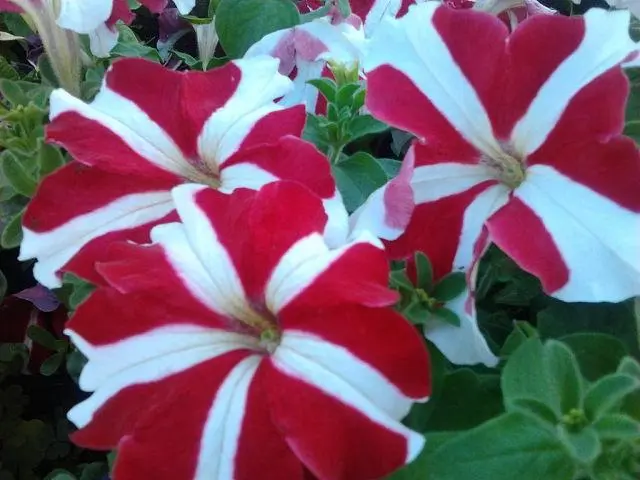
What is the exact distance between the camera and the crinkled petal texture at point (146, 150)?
51 cm

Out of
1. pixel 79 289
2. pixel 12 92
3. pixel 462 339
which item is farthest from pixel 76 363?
pixel 462 339

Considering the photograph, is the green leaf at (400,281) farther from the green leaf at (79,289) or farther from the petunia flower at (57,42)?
the petunia flower at (57,42)

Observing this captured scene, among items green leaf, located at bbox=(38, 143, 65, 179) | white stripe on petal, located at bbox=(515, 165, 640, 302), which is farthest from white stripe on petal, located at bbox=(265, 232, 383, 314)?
green leaf, located at bbox=(38, 143, 65, 179)

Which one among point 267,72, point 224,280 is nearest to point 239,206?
point 224,280

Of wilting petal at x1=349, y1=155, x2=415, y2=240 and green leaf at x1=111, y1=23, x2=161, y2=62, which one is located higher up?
wilting petal at x1=349, y1=155, x2=415, y2=240

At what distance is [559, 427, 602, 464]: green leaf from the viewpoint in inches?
14.5

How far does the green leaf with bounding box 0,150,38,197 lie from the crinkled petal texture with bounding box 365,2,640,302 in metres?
0.26

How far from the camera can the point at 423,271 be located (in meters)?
0.45

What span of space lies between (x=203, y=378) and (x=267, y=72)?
0.74 feet

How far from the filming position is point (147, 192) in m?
0.53

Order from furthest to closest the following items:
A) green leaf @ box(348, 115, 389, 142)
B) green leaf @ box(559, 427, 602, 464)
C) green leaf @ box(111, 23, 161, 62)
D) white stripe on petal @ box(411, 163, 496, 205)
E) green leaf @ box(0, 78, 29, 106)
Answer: green leaf @ box(111, 23, 161, 62)
green leaf @ box(0, 78, 29, 106)
green leaf @ box(348, 115, 389, 142)
white stripe on petal @ box(411, 163, 496, 205)
green leaf @ box(559, 427, 602, 464)

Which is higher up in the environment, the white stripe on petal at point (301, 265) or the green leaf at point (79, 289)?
the white stripe on petal at point (301, 265)

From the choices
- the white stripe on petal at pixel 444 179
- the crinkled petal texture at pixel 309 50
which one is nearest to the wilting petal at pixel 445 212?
the white stripe on petal at pixel 444 179

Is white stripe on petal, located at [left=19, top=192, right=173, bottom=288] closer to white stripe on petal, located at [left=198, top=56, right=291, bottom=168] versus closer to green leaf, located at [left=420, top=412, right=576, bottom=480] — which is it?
white stripe on petal, located at [left=198, top=56, right=291, bottom=168]
